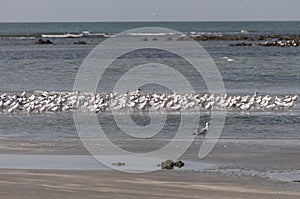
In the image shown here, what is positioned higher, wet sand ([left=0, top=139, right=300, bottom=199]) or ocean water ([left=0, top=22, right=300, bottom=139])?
ocean water ([left=0, top=22, right=300, bottom=139])

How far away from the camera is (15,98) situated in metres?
22.2

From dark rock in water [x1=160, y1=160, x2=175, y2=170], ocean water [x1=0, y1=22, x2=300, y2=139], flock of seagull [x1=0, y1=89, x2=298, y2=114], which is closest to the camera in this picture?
dark rock in water [x1=160, y1=160, x2=175, y2=170]

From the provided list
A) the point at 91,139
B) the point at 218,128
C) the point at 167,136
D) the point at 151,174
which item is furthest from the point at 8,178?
the point at 218,128

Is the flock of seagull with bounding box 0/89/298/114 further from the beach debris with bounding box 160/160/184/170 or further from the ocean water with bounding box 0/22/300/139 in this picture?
the beach debris with bounding box 160/160/184/170

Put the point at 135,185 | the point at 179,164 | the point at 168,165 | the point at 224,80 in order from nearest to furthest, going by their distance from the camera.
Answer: the point at 135,185 → the point at 168,165 → the point at 179,164 → the point at 224,80

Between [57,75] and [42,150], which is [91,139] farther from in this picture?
[57,75]

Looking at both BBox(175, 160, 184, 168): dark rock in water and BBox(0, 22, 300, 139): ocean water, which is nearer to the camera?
BBox(175, 160, 184, 168): dark rock in water

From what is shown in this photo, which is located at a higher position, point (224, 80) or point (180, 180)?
point (224, 80)

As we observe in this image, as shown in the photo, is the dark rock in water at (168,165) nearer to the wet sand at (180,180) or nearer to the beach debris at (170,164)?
the beach debris at (170,164)

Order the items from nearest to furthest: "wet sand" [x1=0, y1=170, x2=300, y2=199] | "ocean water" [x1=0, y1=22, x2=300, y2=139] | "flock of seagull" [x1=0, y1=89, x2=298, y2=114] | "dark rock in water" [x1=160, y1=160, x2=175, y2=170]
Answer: "wet sand" [x1=0, y1=170, x2=300, y2=199] → "dark rock in water" [x1=160, y1=160, x2=175, y2=170] → "ocean water" [x1=0, y1=22, x2=300, y2=139] → "flock of seagull" [x1=0, y1=89, x2=298, y2=114]

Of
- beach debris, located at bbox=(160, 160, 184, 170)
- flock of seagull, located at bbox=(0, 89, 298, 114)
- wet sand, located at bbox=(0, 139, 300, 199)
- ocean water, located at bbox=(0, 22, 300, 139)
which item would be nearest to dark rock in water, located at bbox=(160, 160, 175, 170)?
beach debris, located at bbox=(160, 160, 184, 170)

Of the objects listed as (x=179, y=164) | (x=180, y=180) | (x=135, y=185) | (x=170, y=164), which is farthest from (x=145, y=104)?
(x=135, y=185)

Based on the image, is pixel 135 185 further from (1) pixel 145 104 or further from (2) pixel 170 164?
(1) pixel 145 104

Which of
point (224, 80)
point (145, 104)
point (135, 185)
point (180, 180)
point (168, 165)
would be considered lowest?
point (135, 185)
